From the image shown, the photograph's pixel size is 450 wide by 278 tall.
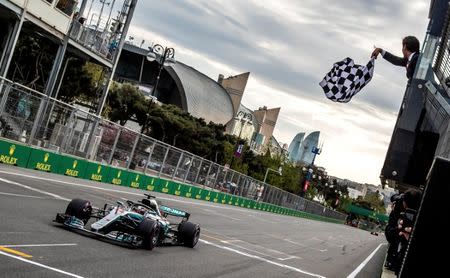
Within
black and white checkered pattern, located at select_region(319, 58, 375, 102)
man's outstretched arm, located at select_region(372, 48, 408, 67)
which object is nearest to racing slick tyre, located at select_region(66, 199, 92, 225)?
black and white checkered pattern, located at select_region(319, 58, 375, 102)

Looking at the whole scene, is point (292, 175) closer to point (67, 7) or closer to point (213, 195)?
point (213, 195)

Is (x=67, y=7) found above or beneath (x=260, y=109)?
beneath

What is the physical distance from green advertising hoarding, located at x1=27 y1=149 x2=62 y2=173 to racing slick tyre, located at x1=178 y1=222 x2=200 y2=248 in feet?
31.4

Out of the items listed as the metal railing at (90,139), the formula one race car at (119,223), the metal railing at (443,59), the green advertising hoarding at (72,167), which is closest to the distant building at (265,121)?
the metal railing at (90,139)

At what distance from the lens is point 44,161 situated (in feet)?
71.5

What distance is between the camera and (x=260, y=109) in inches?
6580

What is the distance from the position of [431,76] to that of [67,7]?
25849 millimetres

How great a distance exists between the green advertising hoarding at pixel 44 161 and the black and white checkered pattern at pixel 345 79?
11703 millimetres

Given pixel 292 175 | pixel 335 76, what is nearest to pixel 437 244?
pixel 335 76

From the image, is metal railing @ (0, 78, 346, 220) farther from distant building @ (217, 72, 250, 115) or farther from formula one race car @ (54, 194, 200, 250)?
distant building @ (217, 72, 250, 115)

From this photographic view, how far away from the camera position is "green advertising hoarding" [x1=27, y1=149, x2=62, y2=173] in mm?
20969

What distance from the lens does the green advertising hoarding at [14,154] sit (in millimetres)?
19234

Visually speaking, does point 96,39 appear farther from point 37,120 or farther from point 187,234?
point 187,234

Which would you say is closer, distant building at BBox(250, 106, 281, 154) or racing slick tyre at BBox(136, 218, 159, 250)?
racing slick tyre at BBox(136, 218, 159, 250)
